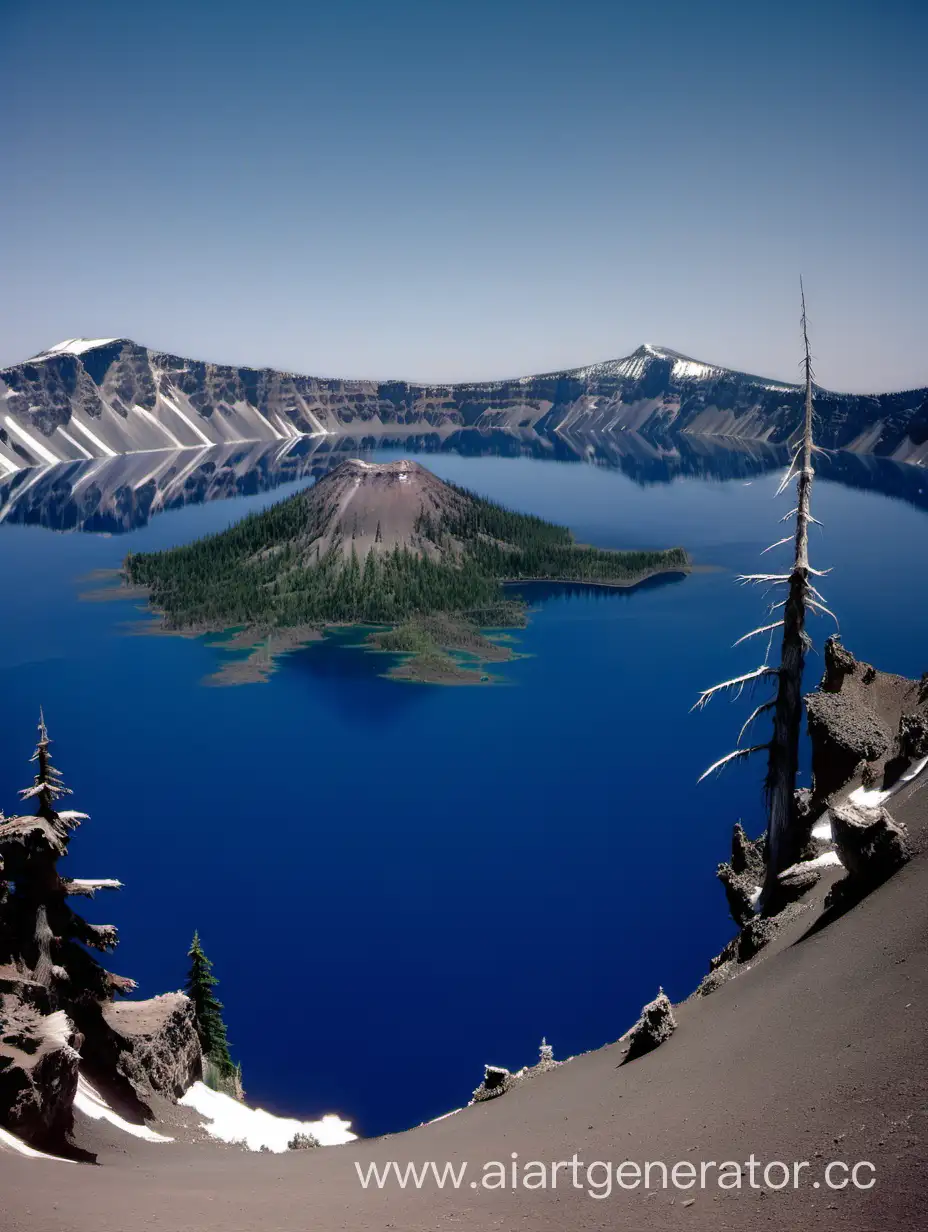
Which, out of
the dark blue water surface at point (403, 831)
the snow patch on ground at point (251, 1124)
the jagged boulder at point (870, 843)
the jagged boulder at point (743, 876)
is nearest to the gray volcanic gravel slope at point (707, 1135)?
the jagged boulder at point (870, 843)

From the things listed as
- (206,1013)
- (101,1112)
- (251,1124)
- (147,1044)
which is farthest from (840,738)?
(206,1013)

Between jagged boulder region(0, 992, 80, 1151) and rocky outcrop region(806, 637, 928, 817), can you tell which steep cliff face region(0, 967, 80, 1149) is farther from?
rocky outcrop region(806, 637, 928, 817)

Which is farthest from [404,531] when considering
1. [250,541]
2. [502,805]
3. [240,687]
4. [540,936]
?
[540,936]

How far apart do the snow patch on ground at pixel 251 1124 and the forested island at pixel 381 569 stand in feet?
239

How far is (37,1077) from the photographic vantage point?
66.8ft

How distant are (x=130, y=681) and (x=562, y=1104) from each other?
99.9 m

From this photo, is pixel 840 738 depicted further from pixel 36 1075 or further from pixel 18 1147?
pixel 18 1147

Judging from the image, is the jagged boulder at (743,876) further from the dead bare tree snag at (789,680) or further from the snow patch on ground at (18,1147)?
the snow patch on ground at (18,1147)

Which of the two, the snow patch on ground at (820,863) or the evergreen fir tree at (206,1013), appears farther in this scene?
the evergreen fir tree at (206,1013)

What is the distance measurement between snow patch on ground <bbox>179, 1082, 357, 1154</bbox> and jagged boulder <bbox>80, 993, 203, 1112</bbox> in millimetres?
937

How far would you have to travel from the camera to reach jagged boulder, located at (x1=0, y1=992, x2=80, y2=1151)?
65.2 ft

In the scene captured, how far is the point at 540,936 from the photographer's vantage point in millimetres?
55625

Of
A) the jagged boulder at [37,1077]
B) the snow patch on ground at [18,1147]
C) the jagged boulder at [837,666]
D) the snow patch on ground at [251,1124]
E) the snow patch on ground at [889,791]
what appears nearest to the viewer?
the snow patch on ground at [18,1147]

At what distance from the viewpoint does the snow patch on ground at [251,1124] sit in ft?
114
